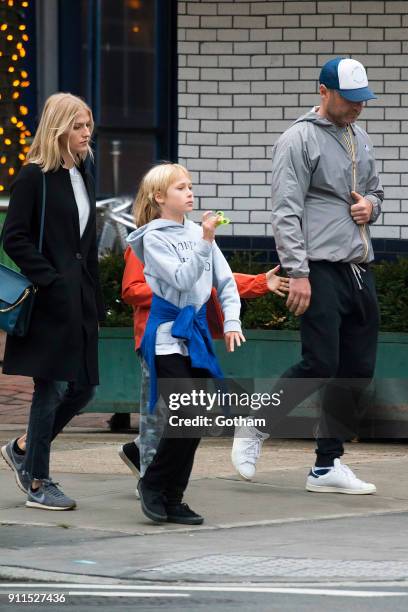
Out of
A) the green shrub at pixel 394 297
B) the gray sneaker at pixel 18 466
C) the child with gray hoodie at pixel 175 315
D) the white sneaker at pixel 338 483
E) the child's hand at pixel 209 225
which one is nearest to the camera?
the child's hand at pixel 209 225

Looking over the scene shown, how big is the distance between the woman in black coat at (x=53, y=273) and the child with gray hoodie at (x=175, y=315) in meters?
0.39

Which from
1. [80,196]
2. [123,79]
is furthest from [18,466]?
[123,79]

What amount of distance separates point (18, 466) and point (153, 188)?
1.43 meters

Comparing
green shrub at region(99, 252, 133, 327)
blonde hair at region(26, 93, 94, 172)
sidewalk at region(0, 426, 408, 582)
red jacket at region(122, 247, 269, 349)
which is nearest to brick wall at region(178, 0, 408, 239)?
green shrub at region(99, 252, 133, 327)

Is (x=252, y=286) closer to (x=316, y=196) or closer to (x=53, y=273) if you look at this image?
(x=316, y=196)

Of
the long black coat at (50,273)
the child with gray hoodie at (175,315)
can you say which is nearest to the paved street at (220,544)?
the child with gray hoodie at (175,315)

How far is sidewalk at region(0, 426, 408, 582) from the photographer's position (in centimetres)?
572

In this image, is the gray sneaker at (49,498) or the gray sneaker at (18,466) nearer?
the gray sneaker at (49,498)

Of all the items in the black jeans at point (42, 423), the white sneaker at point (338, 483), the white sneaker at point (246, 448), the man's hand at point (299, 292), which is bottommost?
the white sneaker at point (338, 483)

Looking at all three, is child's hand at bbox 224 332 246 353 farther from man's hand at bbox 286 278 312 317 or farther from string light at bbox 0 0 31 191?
string light at bbox 0 0 31 191

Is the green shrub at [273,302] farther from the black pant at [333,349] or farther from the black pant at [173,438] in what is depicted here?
the black pant at [173,438]

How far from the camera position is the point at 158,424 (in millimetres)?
7051

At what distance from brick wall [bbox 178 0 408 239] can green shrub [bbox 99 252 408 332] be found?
7.46 feet

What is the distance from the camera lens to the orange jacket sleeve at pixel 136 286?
23.6 feet
